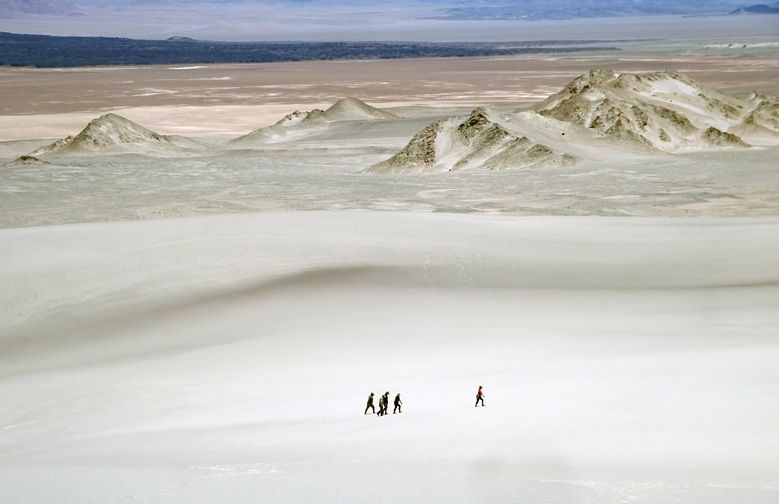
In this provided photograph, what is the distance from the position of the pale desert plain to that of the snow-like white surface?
0.06m

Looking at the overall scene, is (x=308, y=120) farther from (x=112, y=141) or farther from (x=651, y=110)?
(x=651, y=110)

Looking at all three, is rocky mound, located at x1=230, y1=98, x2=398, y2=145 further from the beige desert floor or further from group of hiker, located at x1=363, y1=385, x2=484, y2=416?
group of hiker, located at x1=363, y1=385, x2=484, y2=416

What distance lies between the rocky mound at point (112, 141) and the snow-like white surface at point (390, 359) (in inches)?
1129

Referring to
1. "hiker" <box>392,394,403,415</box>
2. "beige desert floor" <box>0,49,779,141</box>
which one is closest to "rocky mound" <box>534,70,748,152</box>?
"beige desert floor" <box>0,49,779,141</box>

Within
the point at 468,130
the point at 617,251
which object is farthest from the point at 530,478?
the point at 468,130

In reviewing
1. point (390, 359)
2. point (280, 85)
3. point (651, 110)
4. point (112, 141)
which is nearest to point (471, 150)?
point (651, 110)

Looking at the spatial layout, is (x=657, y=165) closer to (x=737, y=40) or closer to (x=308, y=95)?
(x=308, y=95)

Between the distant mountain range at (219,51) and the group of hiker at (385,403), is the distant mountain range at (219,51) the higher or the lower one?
the higher one

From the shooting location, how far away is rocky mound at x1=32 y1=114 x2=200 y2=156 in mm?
51406

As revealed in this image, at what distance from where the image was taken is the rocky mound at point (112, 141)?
51406mm

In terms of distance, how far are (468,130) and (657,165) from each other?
8088mm

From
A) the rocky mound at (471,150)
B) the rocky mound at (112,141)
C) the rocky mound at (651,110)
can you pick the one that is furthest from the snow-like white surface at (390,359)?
the rocky mound at (112,141)

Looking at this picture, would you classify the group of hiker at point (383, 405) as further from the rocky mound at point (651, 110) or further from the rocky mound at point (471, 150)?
the rocky mound at point (651, 110)

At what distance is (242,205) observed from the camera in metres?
33.1
